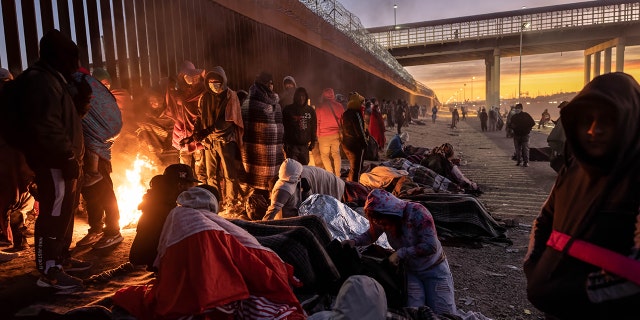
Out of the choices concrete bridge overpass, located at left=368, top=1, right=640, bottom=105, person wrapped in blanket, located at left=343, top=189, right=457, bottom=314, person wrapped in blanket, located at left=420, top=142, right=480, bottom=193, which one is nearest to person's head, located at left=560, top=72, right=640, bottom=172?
person wrapped in blanket, located at left=343, top=189, right=457, bottom=314

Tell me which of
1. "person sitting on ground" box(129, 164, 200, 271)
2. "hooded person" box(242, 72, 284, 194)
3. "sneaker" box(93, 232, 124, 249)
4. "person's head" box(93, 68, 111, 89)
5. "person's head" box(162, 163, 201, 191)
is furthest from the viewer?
"hooded person" box(242, 72, 284, 194)

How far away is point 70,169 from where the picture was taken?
3.43 meters

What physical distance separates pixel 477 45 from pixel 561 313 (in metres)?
47.6

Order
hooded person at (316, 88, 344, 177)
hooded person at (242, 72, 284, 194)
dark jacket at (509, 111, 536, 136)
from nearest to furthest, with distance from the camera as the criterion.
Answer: hooded person at (242, 72, 284, 194) < hooded person at (316, 88, 344, 177) < dark jacket at (509, 111, 536, 136)

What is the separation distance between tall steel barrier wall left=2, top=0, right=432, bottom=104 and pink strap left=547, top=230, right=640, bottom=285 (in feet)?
16.9

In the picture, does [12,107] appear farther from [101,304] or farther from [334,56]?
[334,56]

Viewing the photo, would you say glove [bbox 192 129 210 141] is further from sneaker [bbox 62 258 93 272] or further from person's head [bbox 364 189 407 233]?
person's head [bbox 364 189 407 233]

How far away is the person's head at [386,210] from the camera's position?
340cm

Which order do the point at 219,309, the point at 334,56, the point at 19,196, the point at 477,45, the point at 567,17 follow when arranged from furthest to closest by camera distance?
the point at 477,45 → the point at 567,17 → the point at 334,56 → the point at 19,196 → the point at 219,309

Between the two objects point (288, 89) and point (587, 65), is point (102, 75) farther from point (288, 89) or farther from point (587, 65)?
point (587, 65)

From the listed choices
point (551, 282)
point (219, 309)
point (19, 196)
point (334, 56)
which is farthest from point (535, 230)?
point (334, 56)

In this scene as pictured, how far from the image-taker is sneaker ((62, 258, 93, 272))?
3.86 metres

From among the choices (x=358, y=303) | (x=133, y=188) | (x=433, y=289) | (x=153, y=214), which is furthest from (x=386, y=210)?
(x=133, y=188)

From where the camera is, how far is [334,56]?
1509 centimetres
